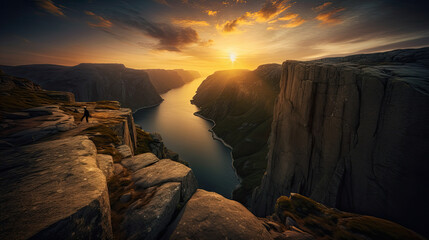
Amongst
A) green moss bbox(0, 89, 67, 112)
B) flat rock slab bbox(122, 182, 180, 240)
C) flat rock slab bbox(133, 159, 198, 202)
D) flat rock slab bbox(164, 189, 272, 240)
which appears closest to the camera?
flat rock slab bbox(122, 182, 180, 240)

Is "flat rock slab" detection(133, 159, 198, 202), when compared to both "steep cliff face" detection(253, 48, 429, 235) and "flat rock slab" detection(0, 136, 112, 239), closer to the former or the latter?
"flat rock slab" detection(0, 136, 112, 239)

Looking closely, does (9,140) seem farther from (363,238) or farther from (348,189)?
(348,189)

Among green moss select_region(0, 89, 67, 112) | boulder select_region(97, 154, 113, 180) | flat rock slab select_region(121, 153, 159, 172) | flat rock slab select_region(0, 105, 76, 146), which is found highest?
green moss select_region(0, 89, 67, 112)

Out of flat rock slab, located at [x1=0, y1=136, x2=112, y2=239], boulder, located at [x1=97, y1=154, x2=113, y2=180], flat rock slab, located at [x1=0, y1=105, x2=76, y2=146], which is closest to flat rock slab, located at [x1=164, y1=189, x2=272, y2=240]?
flat rock slab, located at [x1=0, y1=136, x2=112, y2=239]

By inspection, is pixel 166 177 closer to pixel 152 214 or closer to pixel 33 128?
pixel 152 214

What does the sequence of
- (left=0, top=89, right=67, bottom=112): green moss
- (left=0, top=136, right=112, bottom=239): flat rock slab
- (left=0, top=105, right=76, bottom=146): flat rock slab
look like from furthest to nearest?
1. (left=0, top=89, right=67, bottom=112): green moss
2. (left=0, top=105, right=76, bottom=146): flat rock slab
3. (left=0, top=136, right=112, bottom=239): flat rock slab

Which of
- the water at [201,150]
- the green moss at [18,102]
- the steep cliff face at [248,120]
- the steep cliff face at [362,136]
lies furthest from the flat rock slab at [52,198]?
the water at [201,150]

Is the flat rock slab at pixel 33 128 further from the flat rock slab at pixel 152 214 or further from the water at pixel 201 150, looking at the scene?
the water at pixel 201 150
